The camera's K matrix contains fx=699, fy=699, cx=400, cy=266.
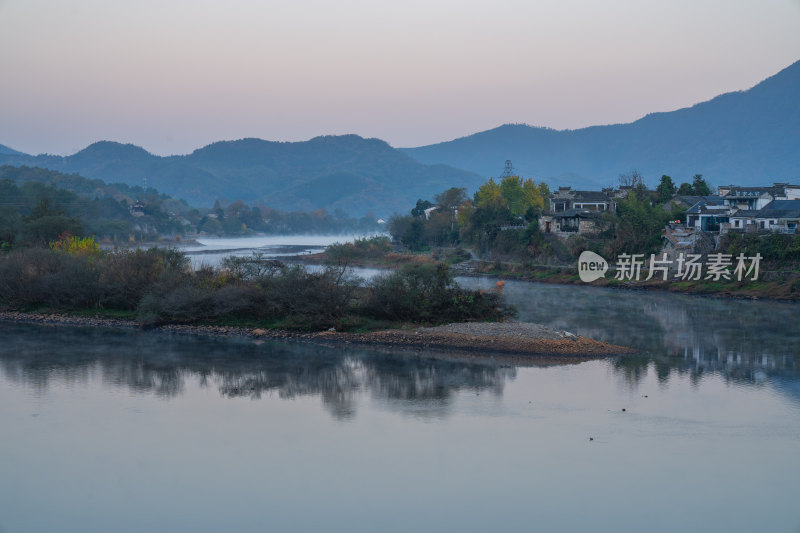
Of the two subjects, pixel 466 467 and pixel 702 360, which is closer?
pixel 466 467

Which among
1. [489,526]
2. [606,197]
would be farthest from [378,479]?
[606,197]

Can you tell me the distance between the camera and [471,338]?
62.6 feet

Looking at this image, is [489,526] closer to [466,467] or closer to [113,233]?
[466,467]

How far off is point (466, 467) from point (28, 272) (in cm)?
2044

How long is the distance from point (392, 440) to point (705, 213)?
2986 centimetres

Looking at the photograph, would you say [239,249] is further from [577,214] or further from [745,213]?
[745,213]

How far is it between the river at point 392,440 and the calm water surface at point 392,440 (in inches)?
1.7

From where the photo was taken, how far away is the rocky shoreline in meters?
18.4

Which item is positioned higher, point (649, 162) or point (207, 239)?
point (649, 162)

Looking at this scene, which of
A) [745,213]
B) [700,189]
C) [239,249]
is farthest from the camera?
[239,249]

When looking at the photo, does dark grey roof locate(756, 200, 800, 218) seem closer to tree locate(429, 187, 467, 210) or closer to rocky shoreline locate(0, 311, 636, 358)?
rocky shoreline locate(0, 311, 636, 358)

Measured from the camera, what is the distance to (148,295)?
22.6 metres

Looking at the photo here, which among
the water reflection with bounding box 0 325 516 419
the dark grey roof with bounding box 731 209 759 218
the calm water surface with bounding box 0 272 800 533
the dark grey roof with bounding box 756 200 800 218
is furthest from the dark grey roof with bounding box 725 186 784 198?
the water reflection with bounding box 0 325 516 419
